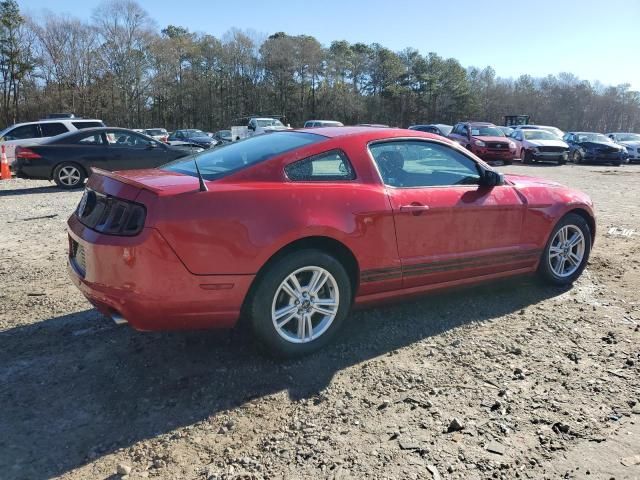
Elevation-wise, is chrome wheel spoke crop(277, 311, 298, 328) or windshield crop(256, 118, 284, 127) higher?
windshield crop(256, 118, 284, 127)

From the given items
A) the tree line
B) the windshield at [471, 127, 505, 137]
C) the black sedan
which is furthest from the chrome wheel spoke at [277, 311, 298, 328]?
the tree line

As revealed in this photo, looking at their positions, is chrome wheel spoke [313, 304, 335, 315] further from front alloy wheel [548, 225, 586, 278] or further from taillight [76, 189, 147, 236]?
front alloy wheel [548, 225, 586, 278]

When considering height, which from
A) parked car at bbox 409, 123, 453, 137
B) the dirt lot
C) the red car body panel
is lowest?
the dirt lot

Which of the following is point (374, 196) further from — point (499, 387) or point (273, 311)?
point (499, 387)

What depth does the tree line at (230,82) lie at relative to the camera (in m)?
59.0

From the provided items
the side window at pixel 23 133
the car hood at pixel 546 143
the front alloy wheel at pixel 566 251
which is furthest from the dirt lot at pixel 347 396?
the car hood at pixel 546 143

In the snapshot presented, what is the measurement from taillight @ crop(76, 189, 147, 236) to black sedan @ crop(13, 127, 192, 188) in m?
9.08

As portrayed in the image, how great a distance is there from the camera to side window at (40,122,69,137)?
15.9 meters

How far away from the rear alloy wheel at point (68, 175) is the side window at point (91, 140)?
56 centimetres

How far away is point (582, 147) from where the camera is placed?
2442 cm

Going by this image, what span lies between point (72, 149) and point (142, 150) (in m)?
1.52

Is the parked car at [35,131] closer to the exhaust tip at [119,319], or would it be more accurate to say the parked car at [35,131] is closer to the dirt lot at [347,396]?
the dirt lot at [347,396]

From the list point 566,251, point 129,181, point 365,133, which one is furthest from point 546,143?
point 129,181

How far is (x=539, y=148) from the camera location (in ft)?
73.9
